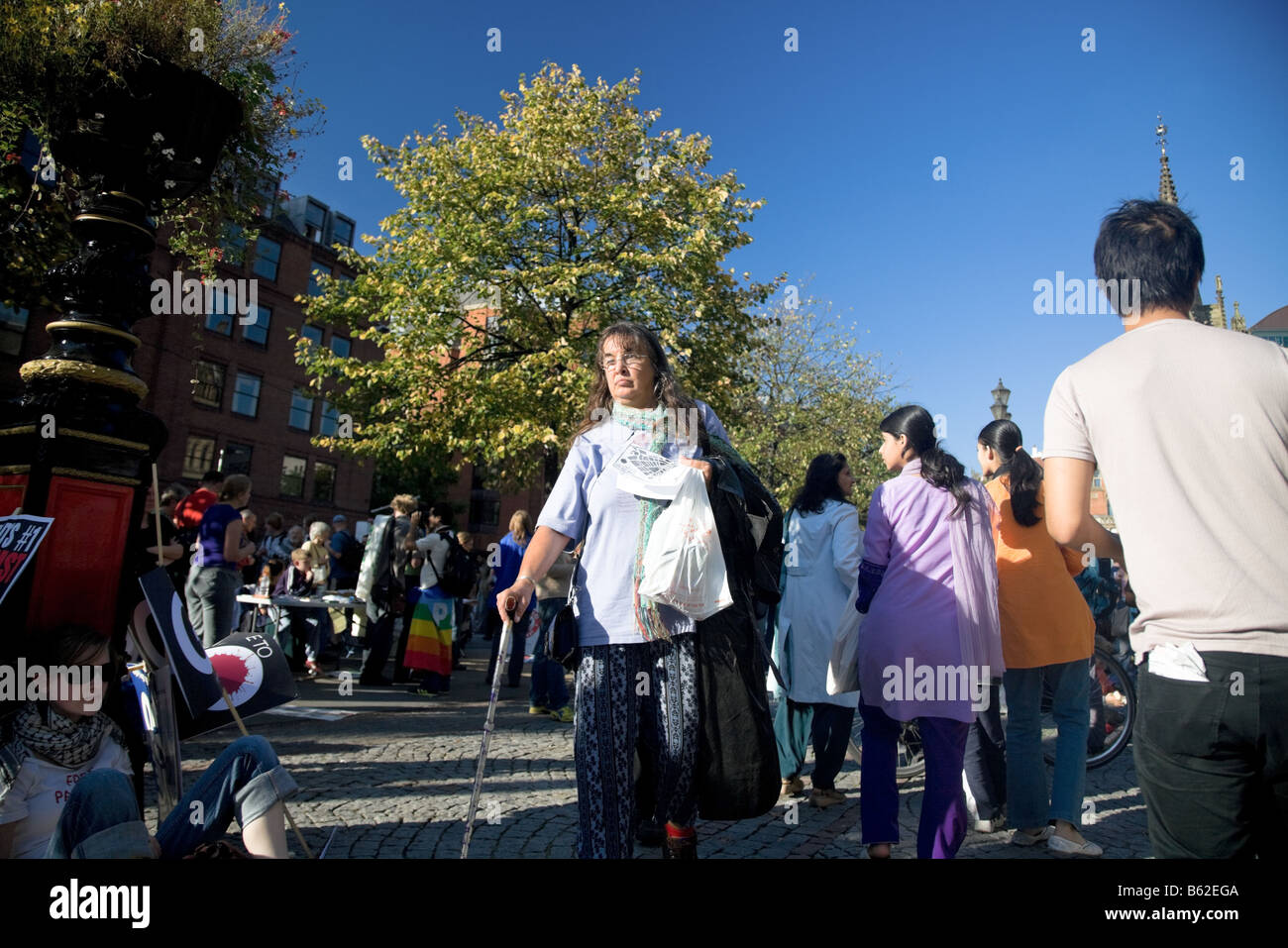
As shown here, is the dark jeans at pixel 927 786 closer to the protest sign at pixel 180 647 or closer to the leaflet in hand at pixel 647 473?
the leaflet in hand at pixel 647 473

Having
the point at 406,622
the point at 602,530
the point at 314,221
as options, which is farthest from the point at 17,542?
the point at 314,221

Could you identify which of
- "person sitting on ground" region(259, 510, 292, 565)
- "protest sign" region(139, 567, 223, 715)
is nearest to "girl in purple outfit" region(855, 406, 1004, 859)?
"protest sign" region(139, 567, 223, 715)

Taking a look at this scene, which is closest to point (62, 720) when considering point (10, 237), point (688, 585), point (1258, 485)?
point (688, 585)

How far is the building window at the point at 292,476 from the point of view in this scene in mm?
35188

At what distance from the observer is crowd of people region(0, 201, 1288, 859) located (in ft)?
5.47

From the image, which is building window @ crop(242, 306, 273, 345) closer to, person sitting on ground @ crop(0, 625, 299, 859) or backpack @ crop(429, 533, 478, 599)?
backpack @ crop(429, 533, 478, 599)

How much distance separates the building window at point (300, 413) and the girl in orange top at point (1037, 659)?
36.1 metres

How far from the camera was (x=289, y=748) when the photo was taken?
554 centimetres

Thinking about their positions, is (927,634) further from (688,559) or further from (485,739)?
(485,739)

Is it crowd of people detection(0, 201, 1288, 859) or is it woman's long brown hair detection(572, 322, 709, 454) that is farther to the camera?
woman's long brown hair detection(572, 322, 709, 454)

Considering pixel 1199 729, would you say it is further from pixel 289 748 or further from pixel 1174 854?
pixel 289 748

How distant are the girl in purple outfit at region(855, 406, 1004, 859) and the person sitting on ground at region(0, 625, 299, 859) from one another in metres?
2.31

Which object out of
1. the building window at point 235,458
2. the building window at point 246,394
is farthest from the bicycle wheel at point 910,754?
the building window at point 246,394

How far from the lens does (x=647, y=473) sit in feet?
8.73
